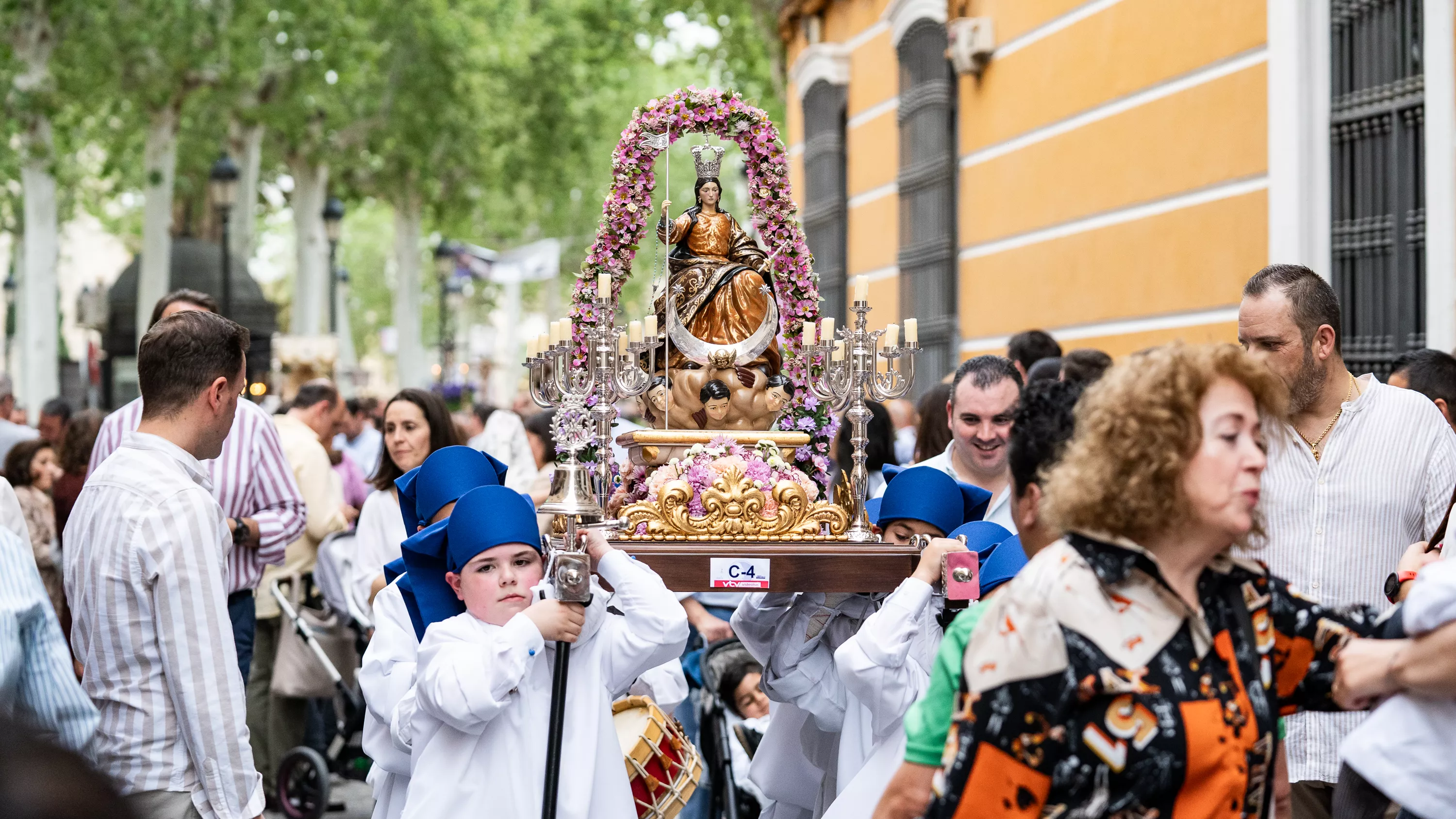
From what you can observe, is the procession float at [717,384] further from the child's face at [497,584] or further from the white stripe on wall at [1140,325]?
the white stripe on wall at [1140,325]

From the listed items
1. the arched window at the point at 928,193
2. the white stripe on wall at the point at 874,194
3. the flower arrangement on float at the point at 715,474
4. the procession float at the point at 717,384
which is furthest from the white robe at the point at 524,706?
the white stripe on wall at the point at 874,194

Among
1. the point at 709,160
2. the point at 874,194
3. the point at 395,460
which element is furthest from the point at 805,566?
the point at 874,194

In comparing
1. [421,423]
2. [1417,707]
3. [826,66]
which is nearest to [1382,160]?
[421,423]

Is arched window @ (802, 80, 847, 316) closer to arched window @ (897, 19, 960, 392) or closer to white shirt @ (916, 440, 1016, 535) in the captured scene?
arched window @ (897, 19, 960, 392)

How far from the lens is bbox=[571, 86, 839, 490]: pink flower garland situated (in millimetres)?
6590

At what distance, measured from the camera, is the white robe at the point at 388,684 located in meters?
5.21

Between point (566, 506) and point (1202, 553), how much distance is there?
244 centimetres

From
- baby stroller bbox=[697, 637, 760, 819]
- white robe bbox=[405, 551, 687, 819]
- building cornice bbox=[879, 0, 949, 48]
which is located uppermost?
building cornice bbox=[879, 0, 949, 48]

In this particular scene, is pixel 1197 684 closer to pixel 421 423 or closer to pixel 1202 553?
pixel 1202 553

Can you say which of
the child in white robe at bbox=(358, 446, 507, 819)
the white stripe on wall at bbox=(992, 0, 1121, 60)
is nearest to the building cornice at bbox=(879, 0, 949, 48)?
the white stripe on wall at bbox=(992, 0, 1121, 60)

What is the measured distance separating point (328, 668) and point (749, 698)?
2660mm

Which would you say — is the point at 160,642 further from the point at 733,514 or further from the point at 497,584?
the point at 733,514

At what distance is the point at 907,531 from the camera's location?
5.57 meters

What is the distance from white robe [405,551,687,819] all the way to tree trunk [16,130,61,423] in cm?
1946
